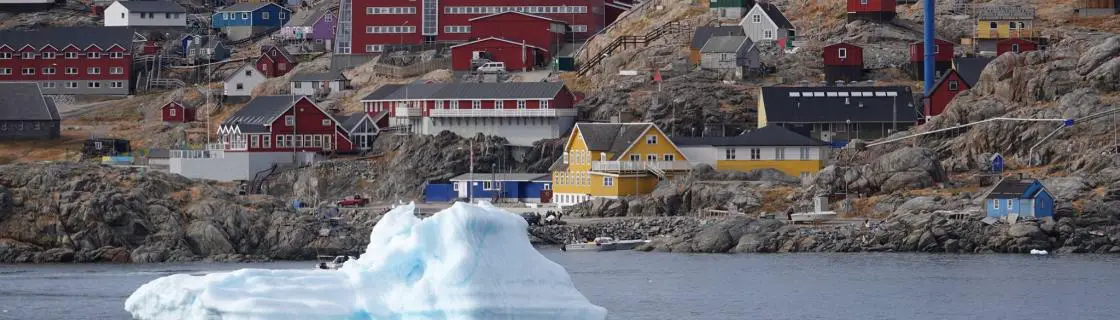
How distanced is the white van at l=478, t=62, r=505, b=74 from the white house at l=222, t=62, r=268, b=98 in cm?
1137

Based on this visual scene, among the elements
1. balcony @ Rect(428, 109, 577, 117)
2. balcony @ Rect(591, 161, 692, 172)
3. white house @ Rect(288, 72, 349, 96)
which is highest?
white house @ Rect(288, 72, 349, 96)

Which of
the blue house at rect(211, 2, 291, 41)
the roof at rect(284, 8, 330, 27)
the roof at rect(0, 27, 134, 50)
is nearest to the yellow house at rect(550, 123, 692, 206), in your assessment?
the roof at rect(0, 27, 134, 50)

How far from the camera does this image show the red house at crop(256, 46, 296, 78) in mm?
114125

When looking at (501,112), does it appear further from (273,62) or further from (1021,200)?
(1021,200)

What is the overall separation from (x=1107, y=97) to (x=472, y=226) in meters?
41.0

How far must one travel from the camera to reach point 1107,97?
273 feet

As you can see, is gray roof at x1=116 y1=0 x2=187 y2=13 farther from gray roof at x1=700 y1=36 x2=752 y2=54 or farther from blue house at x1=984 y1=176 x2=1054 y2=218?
blue house at x1=984 y1=176 x2=1054 y2=218

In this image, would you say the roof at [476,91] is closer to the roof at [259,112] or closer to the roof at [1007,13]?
the roof at [259,112]

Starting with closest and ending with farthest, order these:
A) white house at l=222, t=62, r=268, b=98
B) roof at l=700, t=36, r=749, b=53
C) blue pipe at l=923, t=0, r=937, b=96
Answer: blue pipe at l=923, t=0, r=937, b=96 < roof at l=700, t=36, r=749, b=53 < white house at l=222, t=62, r=268, b=98

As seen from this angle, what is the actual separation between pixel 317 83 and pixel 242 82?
14.2 feet

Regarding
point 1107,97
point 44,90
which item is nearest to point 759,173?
point 1107,97

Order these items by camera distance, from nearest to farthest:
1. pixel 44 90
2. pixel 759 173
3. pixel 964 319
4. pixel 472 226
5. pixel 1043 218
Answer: pixel 472 226 → pixel 964 319 → pixel 1043 218 → pixel 759 173 → pixel 44 90

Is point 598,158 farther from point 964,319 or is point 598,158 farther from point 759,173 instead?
point 964,319

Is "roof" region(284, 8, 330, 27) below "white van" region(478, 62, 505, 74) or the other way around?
the other way around
